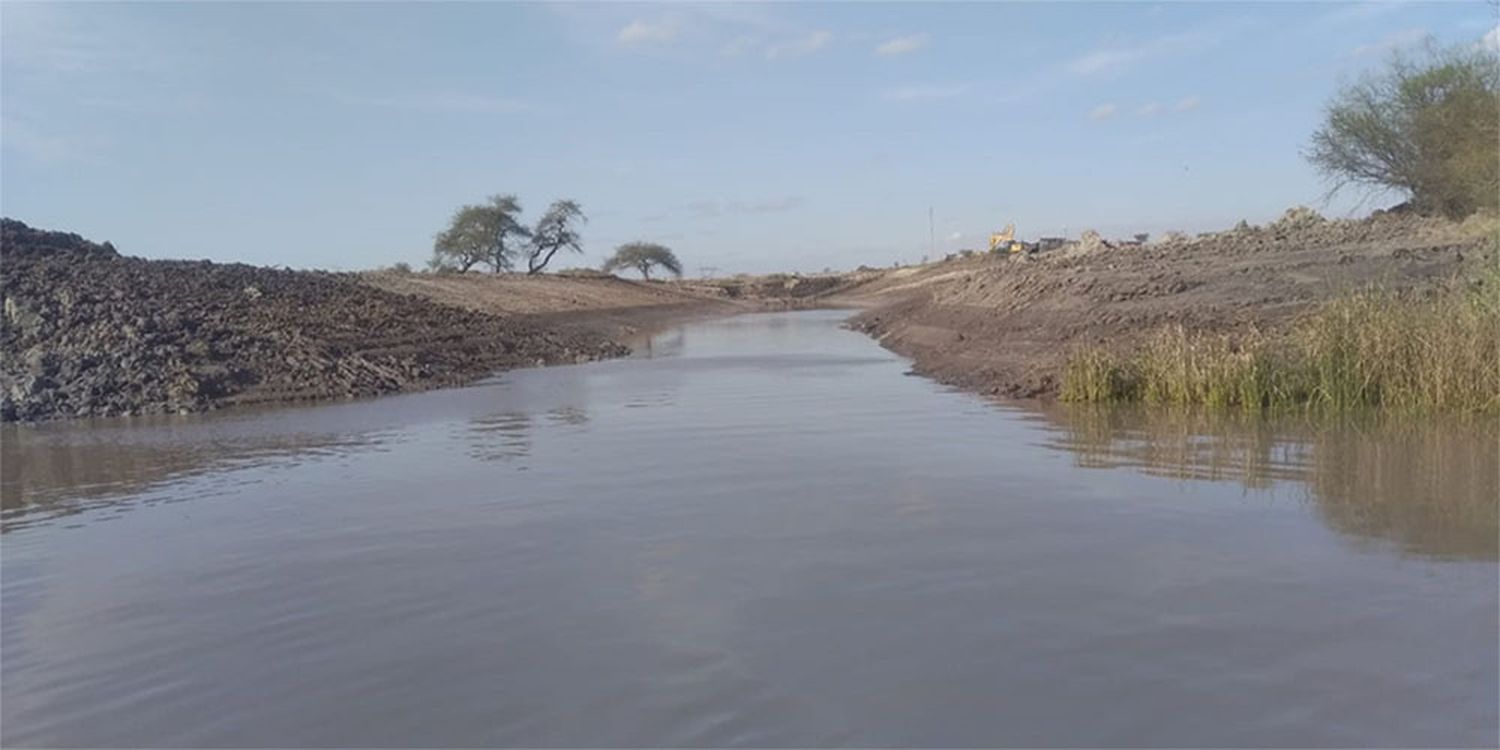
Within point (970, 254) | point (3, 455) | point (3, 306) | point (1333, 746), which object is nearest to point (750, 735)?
point (1333, 746)

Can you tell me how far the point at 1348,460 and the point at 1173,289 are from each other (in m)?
10.1

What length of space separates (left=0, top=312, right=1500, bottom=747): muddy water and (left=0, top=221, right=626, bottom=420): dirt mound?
18.5ft

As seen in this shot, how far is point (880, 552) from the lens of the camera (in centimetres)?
677

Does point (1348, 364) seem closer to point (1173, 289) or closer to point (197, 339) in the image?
point (1173, 289)

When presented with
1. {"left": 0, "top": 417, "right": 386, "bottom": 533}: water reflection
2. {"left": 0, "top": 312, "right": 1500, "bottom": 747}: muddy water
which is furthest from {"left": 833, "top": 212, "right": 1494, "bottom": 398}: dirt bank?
{"left": 0, "top": 417, "right": 386, "bottom": 533}: water reflection

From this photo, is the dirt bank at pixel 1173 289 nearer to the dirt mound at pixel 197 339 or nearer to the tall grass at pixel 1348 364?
the tall grass at pixel 1348 364

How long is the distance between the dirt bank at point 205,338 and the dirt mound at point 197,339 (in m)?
0.03

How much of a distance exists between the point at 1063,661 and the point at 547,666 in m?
2.21

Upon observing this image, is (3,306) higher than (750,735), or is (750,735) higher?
(3,306)

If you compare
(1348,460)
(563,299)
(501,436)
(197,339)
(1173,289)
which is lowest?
(1348,460)

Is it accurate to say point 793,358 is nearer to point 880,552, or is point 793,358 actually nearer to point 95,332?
point 95,332

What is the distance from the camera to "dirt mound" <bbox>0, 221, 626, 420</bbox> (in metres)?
16.9

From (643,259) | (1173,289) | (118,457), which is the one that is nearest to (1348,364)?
(1173,289)

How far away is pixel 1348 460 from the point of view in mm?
9188
